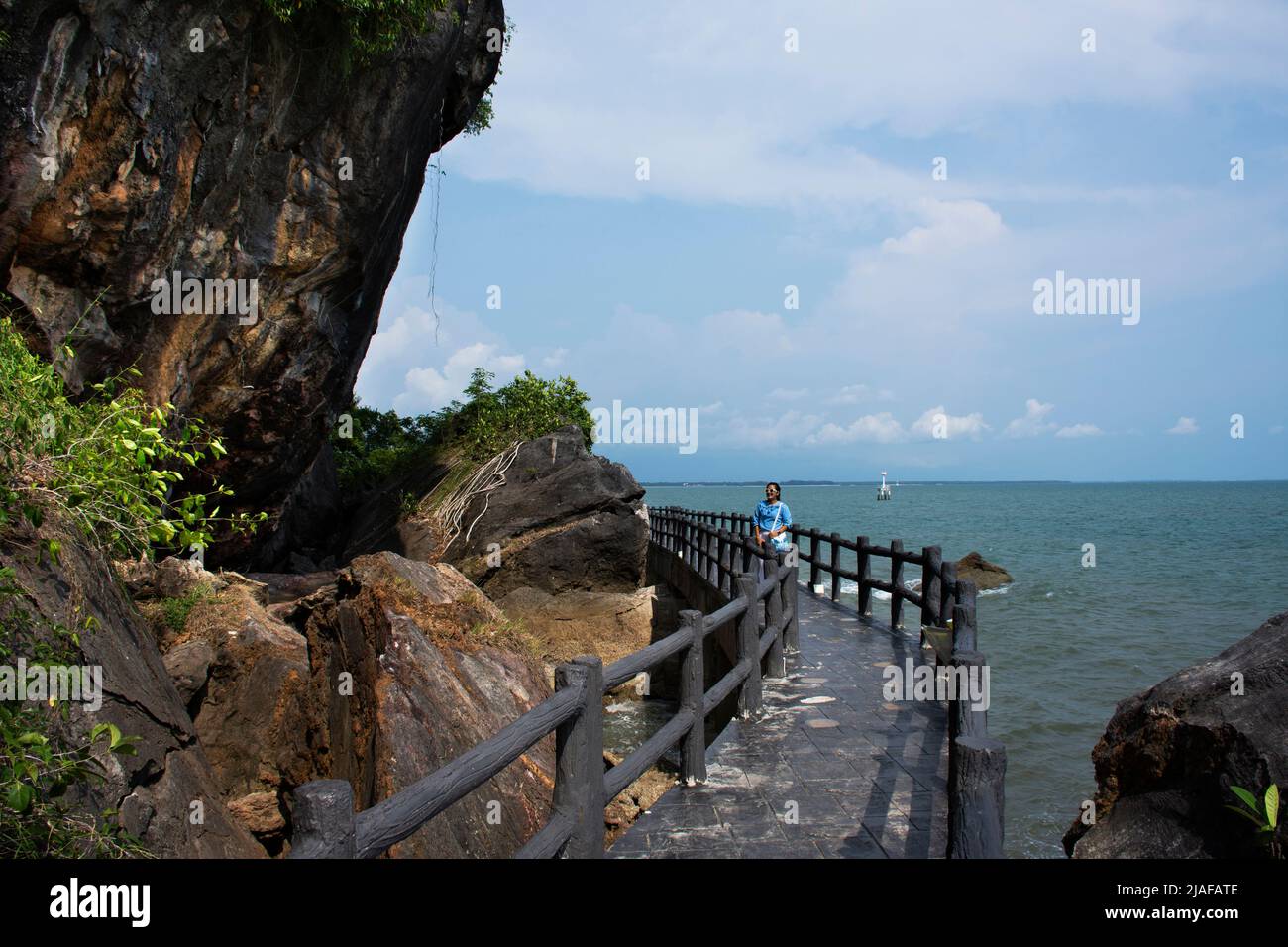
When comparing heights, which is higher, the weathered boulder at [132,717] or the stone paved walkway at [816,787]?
the weathered boulder at [132,717]

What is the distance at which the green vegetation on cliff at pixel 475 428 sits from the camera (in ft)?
68.5

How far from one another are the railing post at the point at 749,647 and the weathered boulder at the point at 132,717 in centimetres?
385

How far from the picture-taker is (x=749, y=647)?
299 inches

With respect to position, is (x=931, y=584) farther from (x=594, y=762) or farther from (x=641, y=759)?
(x=594, y=762)

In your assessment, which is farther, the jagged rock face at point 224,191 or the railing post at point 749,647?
the jagged rock face at point 224,191

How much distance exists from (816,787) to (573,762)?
88.4 inches

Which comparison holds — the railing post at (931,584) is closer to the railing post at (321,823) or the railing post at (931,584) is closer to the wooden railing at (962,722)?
the wooden railing at (962,722)

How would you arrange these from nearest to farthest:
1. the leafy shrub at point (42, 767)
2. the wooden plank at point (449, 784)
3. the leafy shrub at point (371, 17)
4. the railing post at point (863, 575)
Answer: the wooden plank at point (449, 784) < the leafy shrub at point (42, 767) < the leafy shrub at point (371, 17) < the railing post at point (863, 575)

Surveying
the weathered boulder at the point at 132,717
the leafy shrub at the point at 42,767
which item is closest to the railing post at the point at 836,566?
the weathered boulder at the point at 132,717

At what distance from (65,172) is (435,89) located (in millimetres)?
6190

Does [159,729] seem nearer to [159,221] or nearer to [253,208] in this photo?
[159,221]

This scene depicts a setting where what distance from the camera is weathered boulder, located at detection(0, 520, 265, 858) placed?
4898 millimetres

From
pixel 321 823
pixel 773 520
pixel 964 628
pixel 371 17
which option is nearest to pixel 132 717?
pixel 321 823
